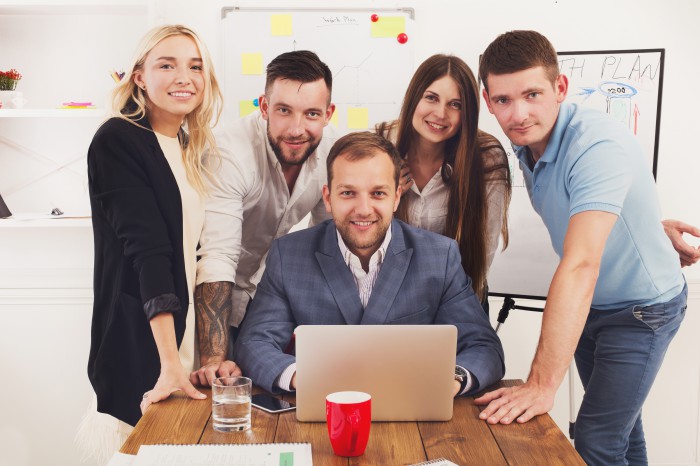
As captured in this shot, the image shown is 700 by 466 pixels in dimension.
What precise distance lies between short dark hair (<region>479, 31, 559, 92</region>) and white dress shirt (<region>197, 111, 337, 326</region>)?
26.3 inches

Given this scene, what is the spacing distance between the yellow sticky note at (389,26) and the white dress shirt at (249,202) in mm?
447

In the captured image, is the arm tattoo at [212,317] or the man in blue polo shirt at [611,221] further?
the arm tattoo at [212,317]

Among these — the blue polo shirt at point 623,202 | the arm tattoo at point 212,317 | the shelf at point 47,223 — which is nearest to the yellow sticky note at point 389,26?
the blue polo shirt at point 623,202

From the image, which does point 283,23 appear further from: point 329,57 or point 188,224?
point 188,224

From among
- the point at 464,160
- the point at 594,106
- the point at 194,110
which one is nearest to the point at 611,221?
the point at 464,160

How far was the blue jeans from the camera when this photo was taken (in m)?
2.14

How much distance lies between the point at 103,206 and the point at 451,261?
3.39 feet

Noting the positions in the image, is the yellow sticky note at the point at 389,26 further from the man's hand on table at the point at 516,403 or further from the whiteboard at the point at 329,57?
the man's hand on table at the point at 516,403

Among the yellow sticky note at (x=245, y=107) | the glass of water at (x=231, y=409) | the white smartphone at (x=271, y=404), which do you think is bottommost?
the white smartphone at (x=271, y=404)

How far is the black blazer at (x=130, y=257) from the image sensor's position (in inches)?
84.6

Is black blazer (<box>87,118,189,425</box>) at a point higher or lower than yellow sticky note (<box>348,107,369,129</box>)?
lower

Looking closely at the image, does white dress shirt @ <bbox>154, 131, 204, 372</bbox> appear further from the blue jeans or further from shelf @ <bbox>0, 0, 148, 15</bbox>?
the blue jeans

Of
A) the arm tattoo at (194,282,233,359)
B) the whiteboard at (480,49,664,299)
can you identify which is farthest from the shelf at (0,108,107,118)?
the whiteboard at (480,49,664,299)

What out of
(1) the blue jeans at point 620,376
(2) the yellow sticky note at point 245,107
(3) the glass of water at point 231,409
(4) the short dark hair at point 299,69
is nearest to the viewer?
(3) the glass of water at point 231,409
